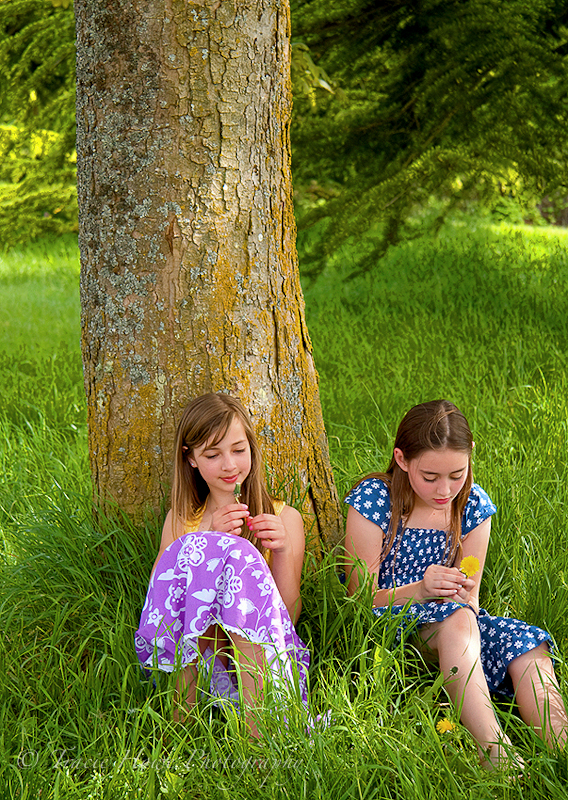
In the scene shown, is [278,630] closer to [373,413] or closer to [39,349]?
[373,413]

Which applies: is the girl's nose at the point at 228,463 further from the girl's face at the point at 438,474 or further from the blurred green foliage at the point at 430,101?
the blurred green foliage at the point at 430,101

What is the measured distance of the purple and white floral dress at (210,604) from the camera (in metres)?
1.95

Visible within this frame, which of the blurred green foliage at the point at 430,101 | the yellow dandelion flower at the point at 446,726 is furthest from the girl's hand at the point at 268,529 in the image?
the blurred green foliage at the point at 430,101

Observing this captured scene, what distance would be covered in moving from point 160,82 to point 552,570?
6.49 ft

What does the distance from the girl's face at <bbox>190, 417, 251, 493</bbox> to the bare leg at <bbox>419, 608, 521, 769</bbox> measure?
73 cm

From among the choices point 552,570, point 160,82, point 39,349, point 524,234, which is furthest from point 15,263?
point 552,570

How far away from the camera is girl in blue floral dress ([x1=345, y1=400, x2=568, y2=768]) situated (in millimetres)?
1961

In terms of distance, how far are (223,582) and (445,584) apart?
0.64 m

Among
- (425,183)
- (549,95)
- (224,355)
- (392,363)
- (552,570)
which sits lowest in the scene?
(552,570)

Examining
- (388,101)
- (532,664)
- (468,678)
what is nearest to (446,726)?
(468,678)

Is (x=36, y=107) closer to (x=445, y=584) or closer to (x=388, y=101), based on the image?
(x=388, y=101)

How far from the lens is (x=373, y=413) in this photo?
12.6 ft

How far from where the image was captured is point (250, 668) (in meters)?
1.89

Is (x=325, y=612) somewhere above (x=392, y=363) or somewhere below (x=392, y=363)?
below
